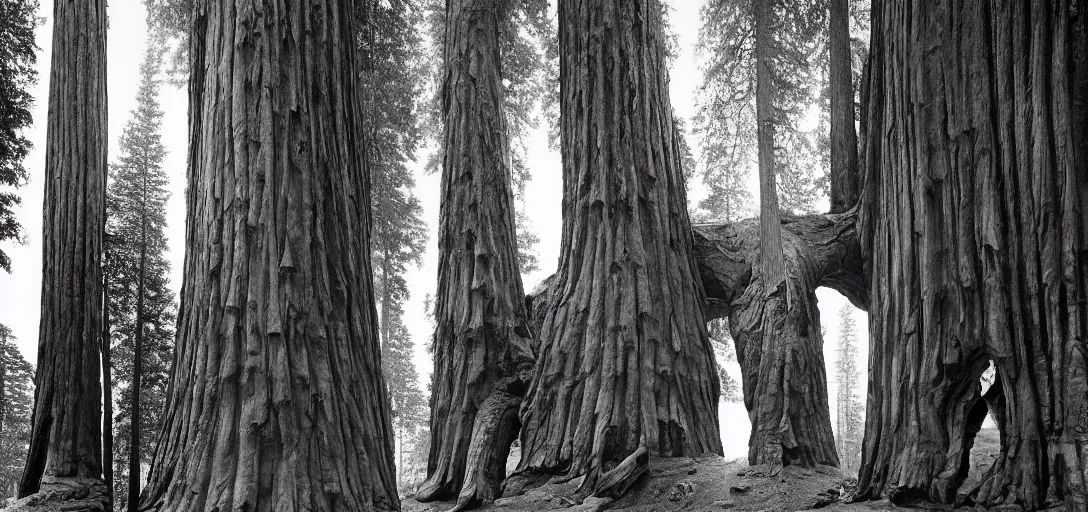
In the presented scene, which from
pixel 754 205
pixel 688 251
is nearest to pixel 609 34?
pixel 688 251

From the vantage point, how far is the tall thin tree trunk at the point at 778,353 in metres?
6.96

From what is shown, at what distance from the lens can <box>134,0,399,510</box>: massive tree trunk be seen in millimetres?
Answer: 4656

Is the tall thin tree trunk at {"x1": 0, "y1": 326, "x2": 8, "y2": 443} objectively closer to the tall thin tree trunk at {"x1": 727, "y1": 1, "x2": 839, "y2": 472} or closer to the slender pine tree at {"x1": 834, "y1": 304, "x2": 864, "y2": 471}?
the tall thin tree trunk at {"x1": 727, "y1": 1, "x2": 839, "y2": 472}

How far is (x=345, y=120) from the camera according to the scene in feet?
18.3

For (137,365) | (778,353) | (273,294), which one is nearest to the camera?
(273,294)

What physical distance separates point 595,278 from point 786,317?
6.29 feet

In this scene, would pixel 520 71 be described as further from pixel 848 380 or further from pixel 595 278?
pixel 848 380

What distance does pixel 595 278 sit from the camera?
7820 mm

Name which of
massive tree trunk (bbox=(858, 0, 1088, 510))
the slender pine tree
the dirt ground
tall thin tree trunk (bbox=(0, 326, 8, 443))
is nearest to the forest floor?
the dirt ground

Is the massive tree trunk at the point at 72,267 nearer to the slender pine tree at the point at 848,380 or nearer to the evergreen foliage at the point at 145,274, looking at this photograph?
the evergreen foliage at the point at 145,274

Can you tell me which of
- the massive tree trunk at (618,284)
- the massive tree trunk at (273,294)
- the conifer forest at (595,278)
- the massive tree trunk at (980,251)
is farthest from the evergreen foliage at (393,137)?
the massive tree trunk at (980,251)

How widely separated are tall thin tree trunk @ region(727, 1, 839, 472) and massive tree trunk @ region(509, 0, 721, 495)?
1.66 ft

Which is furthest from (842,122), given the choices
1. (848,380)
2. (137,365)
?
(848,380)

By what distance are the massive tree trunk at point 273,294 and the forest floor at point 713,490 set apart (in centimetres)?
204
